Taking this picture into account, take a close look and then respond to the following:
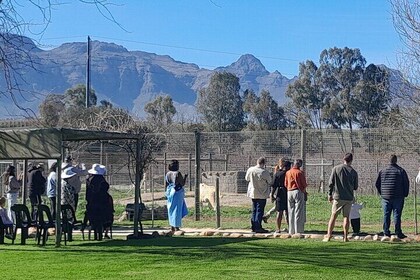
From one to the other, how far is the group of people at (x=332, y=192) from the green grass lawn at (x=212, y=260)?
0.88m

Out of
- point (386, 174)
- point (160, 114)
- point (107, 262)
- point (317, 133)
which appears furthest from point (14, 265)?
point (160, 114)

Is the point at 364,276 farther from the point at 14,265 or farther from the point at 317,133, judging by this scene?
the point at 317,133

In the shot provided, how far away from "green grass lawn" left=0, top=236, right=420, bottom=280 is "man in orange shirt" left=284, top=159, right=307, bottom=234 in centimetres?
99

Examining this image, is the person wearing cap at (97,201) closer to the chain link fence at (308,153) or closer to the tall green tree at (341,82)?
the chain link fence at (308,153)

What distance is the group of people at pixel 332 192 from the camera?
15.5 meters

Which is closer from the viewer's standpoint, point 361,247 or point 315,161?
point 361,247

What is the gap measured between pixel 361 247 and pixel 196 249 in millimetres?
3018

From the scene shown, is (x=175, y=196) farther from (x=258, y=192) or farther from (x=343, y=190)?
(x=343, y=190)

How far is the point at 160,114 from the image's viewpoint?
62281mm

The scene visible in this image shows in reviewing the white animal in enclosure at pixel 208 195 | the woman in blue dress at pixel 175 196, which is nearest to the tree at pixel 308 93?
the white animal in enclosure at pixel 208 195

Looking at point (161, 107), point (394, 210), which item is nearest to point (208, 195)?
point (394, 210)

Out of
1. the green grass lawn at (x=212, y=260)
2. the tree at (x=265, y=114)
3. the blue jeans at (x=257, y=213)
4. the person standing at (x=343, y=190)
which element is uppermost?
the tree at (x=265, y=114)

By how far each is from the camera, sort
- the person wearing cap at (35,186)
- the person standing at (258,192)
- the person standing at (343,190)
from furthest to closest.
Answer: the person wearing cap at (35,186)
the person standing at (258,192)
the person standing at (343,190)

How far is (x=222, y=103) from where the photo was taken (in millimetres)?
65812
